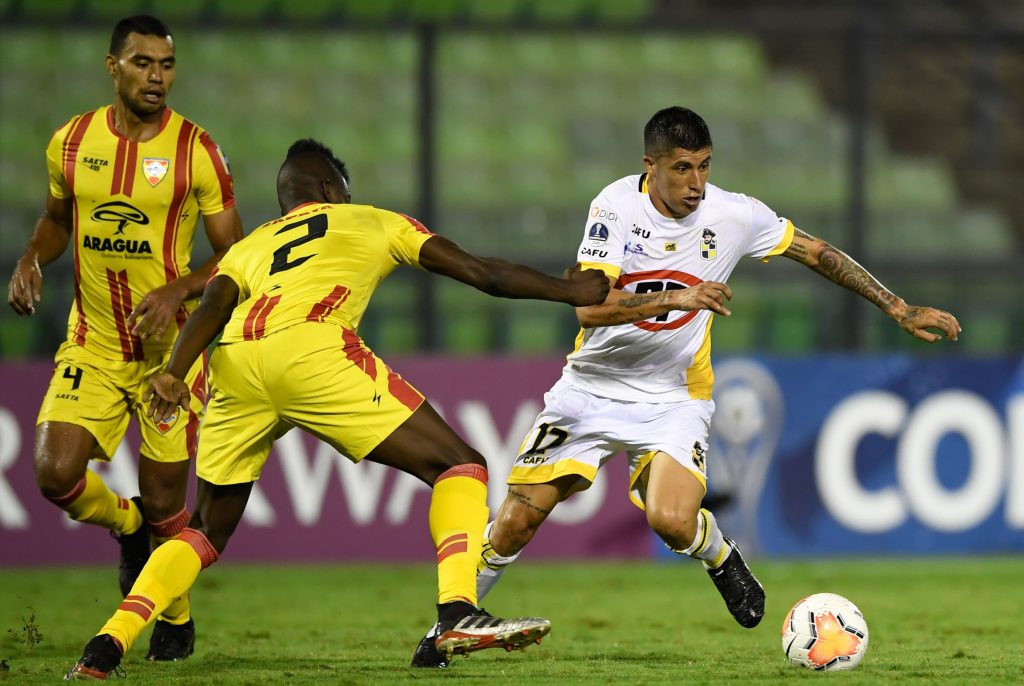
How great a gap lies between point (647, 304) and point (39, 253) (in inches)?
108

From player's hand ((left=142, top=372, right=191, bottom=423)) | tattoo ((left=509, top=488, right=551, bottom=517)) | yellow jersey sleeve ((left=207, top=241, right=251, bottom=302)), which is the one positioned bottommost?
tattoo ((left=509, top=488, right=551, bottom=517))

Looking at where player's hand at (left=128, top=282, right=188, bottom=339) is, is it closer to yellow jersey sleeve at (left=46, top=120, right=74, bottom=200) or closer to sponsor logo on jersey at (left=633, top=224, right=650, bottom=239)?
yellow jersey sleeve at (left=46, top=120, right=74, bottom=200)

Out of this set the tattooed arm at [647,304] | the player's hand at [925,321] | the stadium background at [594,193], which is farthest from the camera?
the stadium background at [594,193]

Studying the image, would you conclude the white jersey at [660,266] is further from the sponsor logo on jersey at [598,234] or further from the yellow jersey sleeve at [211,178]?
the yellow jersey sleeve at [211,178]

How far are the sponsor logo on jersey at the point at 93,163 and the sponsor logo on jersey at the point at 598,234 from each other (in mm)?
2127

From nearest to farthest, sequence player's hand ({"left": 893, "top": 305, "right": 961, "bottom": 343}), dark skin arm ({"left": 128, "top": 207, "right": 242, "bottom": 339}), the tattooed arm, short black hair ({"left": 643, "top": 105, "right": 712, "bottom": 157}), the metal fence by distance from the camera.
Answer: the tattooed arm
player's hand ({"left": 893, "top": 305, "right": 961, "bottom": 343})
short black hair ({"left": 643, "top": 105, "right": 712, "bottom": 157})
dark skin arm ({"left": 128, "top": 207, "right": 242, "bottom": 339})
the metal fence

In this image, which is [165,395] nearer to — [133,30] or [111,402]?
[111,402]

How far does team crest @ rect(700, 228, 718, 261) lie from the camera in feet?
20.5

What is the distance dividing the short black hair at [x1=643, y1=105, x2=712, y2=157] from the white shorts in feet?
3.53

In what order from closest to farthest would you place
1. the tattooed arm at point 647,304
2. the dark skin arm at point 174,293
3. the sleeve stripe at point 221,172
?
the tattooed arm at point 647,304
the dark skin arm at point 174,293
the sleeve stripe at point 221,172

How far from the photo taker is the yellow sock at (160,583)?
5.34 metres

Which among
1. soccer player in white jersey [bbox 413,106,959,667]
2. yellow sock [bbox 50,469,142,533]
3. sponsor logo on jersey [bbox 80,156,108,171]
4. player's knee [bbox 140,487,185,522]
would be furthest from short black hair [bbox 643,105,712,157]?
yellow sock [bbox 50,469,142,533]

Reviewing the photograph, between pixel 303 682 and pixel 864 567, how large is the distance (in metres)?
5.71

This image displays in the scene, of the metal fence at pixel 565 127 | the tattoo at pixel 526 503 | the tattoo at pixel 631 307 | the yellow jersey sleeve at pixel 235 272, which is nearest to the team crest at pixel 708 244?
the tattoo at pixel 631 307
